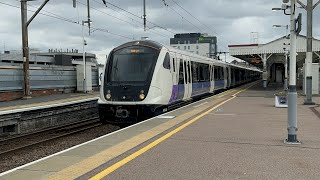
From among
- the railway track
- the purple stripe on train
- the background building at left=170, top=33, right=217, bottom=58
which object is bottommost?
the railway track

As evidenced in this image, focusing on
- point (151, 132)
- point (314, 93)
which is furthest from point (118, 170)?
point (314, 93)

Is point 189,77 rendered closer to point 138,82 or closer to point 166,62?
point 166,62

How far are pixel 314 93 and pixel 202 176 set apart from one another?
80.2ft

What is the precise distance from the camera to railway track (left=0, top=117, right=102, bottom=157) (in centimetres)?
1360

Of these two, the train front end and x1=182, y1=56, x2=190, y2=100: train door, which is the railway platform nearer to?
the train front end

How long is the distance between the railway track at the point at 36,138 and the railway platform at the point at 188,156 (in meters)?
4.24

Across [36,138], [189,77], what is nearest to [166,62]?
[189,77]

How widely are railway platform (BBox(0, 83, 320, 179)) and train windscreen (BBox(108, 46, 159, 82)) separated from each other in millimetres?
3298

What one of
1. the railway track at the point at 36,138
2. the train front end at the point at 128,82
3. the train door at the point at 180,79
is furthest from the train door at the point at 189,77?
the railway track at the point at 36,138

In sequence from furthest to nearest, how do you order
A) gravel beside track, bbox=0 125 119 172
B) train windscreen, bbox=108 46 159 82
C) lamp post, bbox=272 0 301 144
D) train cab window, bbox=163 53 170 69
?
train cab window, bbox=163 53 170 69
train windscreen, bbox=108 46 159 82
gravel beside track, bbox=0 125 119 172
lamp post, bbox=272 0 301 144

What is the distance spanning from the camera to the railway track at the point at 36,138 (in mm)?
13596

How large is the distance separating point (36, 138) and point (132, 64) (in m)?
4.64

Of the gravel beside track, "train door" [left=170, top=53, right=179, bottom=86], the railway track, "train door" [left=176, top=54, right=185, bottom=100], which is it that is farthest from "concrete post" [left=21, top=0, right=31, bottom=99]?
"train door" [left=170, top=53, right=179, bottom=86]

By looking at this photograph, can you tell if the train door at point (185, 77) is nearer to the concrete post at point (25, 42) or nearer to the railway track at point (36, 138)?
the railway track at point (36, 138)
